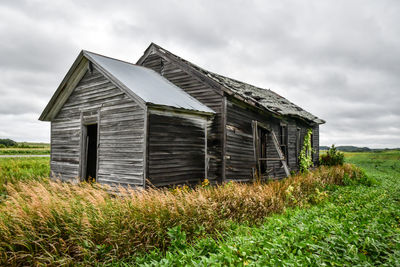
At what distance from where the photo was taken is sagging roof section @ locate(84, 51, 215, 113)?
7.94 meters

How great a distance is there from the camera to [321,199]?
8.07 metres

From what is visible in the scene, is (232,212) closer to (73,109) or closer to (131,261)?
(131,261)

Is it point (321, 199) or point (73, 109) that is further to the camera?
point (73, 109)

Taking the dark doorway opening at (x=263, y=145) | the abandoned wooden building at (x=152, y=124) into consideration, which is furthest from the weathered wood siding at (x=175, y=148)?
the dark doorway opening at (x=263, y=145)

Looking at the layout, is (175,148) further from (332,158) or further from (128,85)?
(332,158)

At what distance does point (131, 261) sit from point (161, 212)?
96 cm

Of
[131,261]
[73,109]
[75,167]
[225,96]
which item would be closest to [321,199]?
[225,96]

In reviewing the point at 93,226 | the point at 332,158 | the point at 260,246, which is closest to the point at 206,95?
the point at 93,226

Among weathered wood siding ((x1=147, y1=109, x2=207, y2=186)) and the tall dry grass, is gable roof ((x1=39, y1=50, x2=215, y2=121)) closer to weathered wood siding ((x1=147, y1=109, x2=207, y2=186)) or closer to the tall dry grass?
weathered wood siding ((x1=147, y1=109, x2=207, y2=186))

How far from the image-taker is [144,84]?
8977 millimetres

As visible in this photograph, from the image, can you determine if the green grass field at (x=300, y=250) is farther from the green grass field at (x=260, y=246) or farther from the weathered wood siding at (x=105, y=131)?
the weathered wood siding at (x=105, y=131)

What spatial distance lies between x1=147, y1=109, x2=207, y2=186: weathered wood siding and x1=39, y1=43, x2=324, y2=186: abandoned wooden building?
30 mm

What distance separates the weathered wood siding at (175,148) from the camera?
7.64 meters

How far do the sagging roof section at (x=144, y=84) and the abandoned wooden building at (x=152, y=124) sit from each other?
0.05 meters
